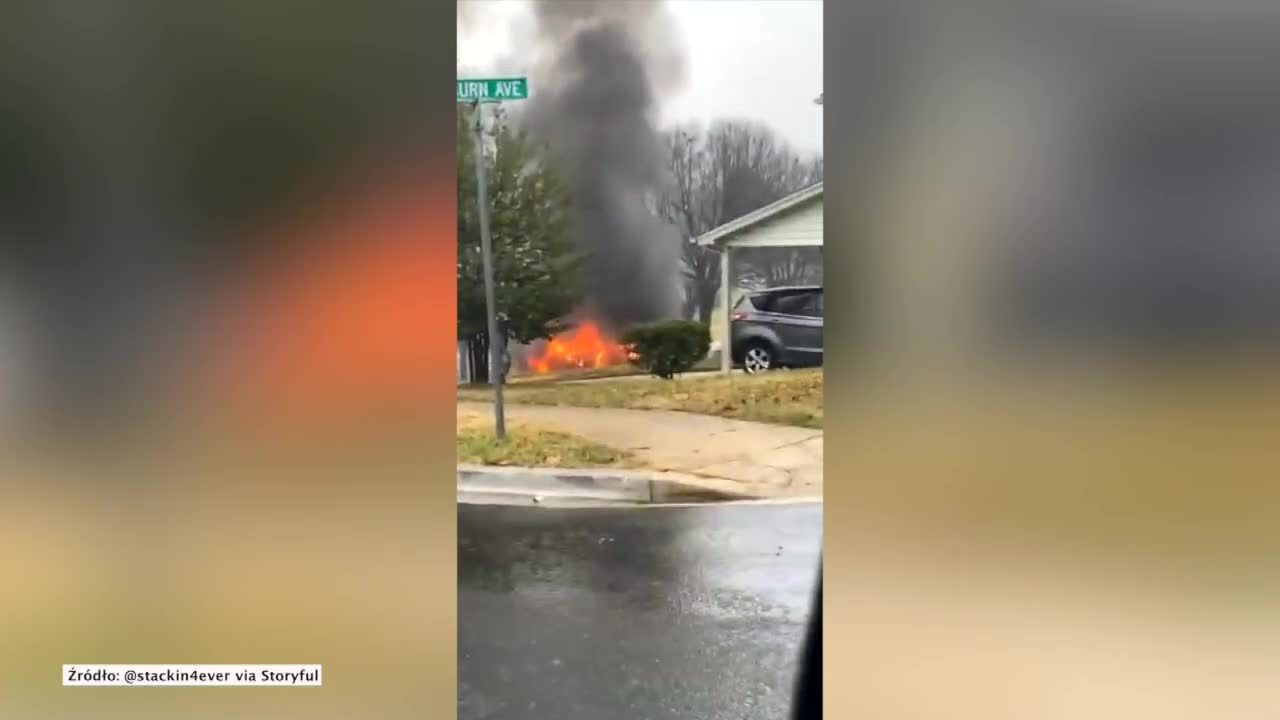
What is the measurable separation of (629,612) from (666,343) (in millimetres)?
625

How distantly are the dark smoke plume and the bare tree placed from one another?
4cm

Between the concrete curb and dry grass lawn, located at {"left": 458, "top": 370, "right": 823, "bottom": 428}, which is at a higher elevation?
dry grass lawn, located at {"left": 458, "top": 370, "right": 823, "bottom": 428}

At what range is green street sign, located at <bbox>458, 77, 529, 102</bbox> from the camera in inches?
62.0

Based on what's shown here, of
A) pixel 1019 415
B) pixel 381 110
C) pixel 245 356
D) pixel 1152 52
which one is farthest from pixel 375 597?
pixel 1152 52

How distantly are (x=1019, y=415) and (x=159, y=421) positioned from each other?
1871mm

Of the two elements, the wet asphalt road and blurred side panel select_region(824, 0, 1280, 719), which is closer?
blurred side panel select_region(824, 0, 1280, 719)

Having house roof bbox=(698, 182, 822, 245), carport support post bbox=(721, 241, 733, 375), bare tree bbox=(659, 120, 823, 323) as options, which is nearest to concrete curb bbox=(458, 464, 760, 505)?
carport support post bbox=(721, 241, 733, 375)

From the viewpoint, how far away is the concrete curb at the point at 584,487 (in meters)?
1.59

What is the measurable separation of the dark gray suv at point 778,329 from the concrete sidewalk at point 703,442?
146 mm

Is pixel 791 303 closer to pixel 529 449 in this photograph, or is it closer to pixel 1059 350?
pixel 1059 350

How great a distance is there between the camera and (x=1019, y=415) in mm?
1467

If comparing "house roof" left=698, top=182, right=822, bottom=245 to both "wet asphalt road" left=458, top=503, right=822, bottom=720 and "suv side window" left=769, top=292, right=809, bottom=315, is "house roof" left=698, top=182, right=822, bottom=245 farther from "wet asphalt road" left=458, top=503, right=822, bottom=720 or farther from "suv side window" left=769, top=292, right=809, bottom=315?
"wet asphalt road" left=458, top=503, right=822, bottom=720

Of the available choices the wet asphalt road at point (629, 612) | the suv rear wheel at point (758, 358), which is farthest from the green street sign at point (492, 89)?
the wet asphalt road at point (629, 612)

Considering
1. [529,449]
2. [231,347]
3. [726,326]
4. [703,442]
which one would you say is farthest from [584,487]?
[231,347]
